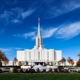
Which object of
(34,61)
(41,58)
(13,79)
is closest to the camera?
(13,79)

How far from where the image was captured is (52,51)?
10456 cm

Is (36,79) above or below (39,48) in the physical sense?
below

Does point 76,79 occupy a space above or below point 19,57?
below

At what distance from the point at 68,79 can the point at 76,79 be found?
559 millimetres

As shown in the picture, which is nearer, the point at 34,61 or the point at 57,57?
the point at 34,61

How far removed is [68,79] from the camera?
1378 cm

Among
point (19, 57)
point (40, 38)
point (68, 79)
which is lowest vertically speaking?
point (68, 79)

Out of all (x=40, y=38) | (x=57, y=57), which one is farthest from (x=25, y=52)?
(x=57, y=57)

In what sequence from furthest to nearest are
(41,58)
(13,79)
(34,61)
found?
(41,58) < (34,61) < (13,79)

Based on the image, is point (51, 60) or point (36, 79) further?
point (51, 60)

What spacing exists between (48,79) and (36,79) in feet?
2.79

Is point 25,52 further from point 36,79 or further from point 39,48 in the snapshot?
point 36,79

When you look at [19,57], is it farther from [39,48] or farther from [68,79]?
[68,79]

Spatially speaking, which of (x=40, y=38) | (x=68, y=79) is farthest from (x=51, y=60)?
(x=68, y=79)
